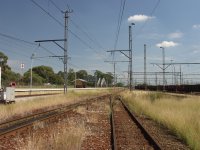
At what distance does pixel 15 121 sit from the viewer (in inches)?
663

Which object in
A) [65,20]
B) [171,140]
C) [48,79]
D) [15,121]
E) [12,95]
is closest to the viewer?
[171,140]

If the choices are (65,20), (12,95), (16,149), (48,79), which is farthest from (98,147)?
(48,79)

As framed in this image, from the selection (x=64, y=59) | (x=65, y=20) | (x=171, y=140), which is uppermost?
(x=65, y=20)

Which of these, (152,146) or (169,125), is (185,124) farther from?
(152,146)

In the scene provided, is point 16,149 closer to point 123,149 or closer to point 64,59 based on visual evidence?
point 123,149

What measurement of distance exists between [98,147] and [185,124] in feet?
17.2

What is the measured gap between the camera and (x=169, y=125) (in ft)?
51.3

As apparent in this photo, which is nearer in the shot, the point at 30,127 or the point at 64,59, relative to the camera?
the point at 30,127

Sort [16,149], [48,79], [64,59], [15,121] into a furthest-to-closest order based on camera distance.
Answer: [48,79]
[64,59]
[15,121]
[16,149]

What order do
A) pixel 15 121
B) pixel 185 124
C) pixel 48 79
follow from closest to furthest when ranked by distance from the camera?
pixel 185 124 < pixel 15 121 < pixel 48 79

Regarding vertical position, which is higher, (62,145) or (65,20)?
(65,20)

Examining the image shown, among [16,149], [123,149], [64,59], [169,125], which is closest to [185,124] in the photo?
[169,125]

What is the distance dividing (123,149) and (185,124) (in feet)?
16.3

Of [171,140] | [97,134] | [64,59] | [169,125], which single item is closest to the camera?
[171,140]
